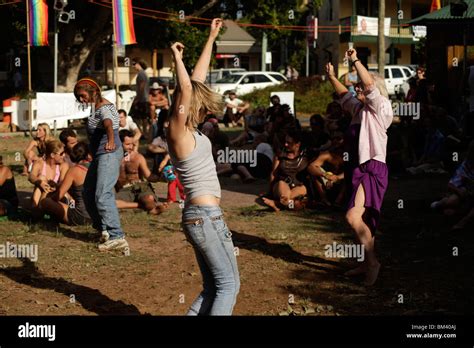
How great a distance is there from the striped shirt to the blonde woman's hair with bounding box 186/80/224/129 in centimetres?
351

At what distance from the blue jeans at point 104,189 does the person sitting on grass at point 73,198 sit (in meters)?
0.91

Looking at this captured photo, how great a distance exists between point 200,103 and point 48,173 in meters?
6.01

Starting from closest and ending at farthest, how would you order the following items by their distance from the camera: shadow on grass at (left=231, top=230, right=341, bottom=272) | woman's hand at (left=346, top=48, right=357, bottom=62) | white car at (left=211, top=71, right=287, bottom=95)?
woman's hand at (left=346, top=48, right=357, bottom=62) → shadow on grass at (left=231, top=230, right=341, bottom=272) → white car at (left=211, top=71, right=287, bottom=95)

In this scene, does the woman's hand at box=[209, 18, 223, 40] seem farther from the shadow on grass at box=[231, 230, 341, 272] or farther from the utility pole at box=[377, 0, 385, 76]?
the utility pole at box=[377, 0, 385, 76]

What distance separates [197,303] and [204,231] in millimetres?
550

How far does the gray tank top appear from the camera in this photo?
16.4 ft

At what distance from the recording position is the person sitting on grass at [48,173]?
33.6ft

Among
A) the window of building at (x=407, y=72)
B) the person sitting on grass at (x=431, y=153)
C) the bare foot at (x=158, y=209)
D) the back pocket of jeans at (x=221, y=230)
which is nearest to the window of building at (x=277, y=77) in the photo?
the window of building at (x=407, y=72)

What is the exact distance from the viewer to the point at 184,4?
35.2 meters

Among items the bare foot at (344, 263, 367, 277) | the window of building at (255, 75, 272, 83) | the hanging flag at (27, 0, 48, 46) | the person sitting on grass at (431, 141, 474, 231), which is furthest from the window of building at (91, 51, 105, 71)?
the bare foot at (344, 263, 367, 277)

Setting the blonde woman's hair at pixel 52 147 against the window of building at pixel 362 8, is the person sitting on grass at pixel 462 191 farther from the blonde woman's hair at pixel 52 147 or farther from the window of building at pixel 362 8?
the window of building at pixel 362 8

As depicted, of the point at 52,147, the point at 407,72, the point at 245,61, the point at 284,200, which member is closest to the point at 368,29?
the point at 407,72

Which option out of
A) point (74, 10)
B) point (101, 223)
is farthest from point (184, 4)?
point (101, 223)

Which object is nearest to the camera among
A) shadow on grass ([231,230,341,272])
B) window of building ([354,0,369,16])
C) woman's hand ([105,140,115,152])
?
shadow on grass ([231,230,341,272])
